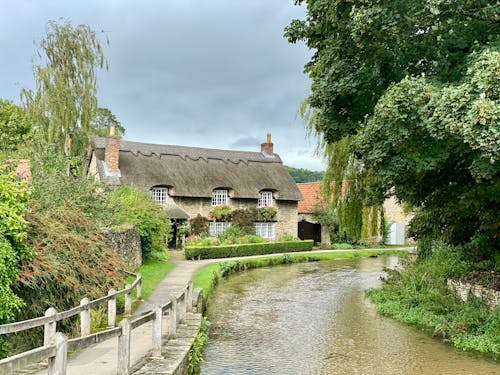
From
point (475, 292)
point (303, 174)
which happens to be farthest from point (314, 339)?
point (303, 174)

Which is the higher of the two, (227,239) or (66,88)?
(66,88)

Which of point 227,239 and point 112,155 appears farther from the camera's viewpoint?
point 112,155

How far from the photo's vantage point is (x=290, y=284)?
800 inches

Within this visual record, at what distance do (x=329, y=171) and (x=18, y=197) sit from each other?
1530 centimetres

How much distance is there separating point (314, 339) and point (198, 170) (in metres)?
25.0

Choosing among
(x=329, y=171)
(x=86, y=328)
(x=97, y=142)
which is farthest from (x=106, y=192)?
(x=97, y=142)

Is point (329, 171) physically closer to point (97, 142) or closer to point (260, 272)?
point (260, 272)

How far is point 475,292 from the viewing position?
41.0ft

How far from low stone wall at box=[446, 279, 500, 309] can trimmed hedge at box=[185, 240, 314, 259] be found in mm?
14976

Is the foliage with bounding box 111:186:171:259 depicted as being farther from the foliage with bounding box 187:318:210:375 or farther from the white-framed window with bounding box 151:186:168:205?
the foliage with bounding box 187:318:210:375

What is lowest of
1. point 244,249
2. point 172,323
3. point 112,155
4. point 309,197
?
point 172,323

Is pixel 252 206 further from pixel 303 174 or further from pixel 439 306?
pixel 303 174

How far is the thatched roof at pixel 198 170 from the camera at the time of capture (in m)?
32.8

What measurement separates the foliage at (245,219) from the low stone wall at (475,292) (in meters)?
21.4
